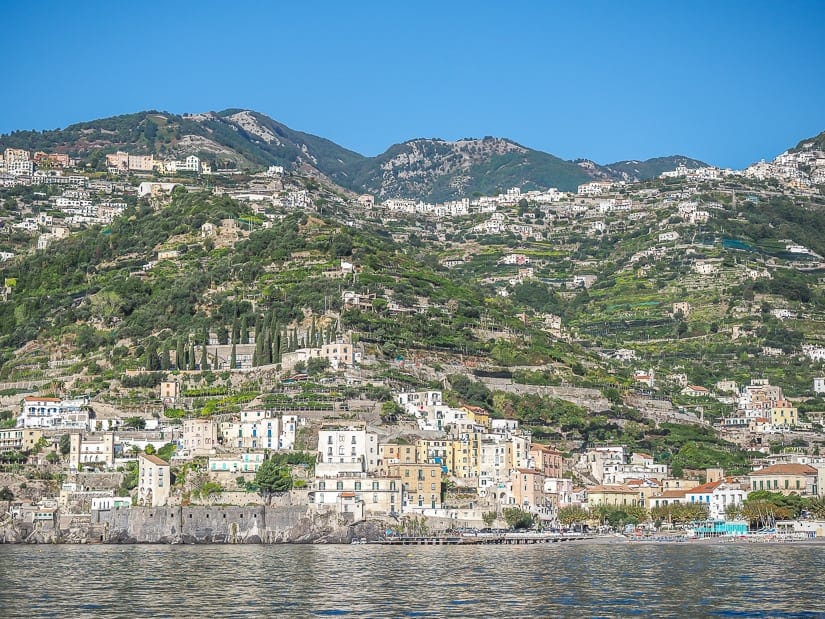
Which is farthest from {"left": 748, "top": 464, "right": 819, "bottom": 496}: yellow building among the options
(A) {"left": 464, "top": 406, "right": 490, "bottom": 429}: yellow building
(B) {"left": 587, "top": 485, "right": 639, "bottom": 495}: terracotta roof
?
(A) {"left": 464, "top": 406, "right": 490, "bottom": 429}: yellow building

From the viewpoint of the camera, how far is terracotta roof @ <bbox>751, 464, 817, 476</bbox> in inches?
4326

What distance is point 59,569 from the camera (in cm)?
7150

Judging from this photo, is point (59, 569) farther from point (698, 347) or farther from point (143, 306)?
point (698, 347)

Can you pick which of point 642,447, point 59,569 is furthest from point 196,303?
point 59,569

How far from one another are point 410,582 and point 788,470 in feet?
175

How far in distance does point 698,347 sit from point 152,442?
232ft

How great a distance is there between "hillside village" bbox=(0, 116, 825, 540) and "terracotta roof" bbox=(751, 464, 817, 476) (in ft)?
0.73

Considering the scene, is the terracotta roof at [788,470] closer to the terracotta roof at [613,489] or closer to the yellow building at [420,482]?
the terracotta roof at [613,489]

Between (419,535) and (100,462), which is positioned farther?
(100,462)

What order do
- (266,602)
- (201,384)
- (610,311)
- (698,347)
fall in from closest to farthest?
(266,602)
(201,384)
(698,347)
(610,311)

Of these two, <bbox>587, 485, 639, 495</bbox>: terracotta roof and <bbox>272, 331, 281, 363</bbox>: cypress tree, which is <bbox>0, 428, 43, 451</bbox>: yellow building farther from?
<bbox>587, 485, 639, 495</bbox>: terracotta roof

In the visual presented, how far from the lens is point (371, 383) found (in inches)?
4500

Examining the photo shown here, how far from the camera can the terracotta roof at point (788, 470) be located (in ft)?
360

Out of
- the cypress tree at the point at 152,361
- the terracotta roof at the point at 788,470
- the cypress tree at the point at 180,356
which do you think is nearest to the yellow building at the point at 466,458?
the terracotta roof at the point at 788,470
